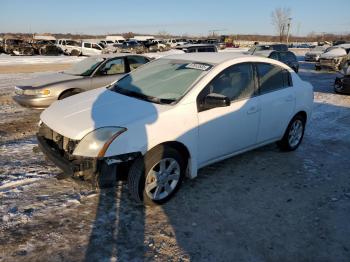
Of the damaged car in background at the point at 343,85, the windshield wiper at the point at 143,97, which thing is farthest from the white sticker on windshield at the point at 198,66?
the damaged car in background at the point at 343,85

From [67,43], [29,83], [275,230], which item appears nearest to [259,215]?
[275,230]

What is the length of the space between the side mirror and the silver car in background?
4726 mm

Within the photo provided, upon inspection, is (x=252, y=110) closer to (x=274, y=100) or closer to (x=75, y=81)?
(x=274, y=100)

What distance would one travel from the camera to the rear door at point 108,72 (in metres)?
8.17

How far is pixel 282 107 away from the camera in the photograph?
512 cm

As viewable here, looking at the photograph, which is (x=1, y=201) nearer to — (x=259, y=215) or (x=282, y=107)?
(x=259, y=215)

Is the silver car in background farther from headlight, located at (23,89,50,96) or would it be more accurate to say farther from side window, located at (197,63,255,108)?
side window, located at (197,63,255,108)

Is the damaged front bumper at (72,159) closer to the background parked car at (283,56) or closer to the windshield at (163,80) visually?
the windshield at (163,80)

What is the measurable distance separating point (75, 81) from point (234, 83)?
182 inches

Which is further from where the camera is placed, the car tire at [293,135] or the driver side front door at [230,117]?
the car tire at [293,135]

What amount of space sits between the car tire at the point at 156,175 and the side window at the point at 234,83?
0.86 meters

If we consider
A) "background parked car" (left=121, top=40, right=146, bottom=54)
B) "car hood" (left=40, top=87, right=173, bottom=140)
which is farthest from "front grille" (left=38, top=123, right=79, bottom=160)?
"background parked car" (left=121, top=40, right=146, bottom=54)

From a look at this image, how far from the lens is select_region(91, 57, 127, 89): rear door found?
8.17m

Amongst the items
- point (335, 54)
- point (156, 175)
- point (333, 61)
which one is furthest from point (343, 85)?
point (335, 54)
